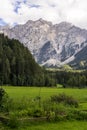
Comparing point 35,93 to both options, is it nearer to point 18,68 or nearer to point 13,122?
point 13,122

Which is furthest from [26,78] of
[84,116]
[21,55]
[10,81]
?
[84,116]

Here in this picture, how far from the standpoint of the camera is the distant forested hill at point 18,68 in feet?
503

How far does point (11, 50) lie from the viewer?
185000mm

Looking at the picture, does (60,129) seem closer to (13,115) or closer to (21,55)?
→ (13,115)

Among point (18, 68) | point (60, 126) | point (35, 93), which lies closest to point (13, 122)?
point (60, 126)

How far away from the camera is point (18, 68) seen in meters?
167

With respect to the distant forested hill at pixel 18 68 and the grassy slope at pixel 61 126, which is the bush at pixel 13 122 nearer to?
the grassy slope at pixel 61 126

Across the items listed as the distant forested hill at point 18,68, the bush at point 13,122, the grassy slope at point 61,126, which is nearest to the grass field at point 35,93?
the grassy slope at point 61,126

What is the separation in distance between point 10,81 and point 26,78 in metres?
9.95

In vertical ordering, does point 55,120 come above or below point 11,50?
below

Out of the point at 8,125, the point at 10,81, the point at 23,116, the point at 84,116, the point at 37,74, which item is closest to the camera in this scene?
the point at 8,125

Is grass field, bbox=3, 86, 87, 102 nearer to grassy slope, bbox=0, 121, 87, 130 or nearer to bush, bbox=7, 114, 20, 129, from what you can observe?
grassy slope, bbox=0, 121, 87, 130

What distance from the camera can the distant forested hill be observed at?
6038 inches

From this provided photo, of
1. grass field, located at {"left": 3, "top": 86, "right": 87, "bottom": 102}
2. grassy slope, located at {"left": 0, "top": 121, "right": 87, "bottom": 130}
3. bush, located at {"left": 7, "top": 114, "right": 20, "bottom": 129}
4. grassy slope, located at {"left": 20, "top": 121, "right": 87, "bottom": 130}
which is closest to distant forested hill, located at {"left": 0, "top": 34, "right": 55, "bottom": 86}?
grass field, located at {"left": 3, "top": 86, "right": 87, "bottom": 102}
